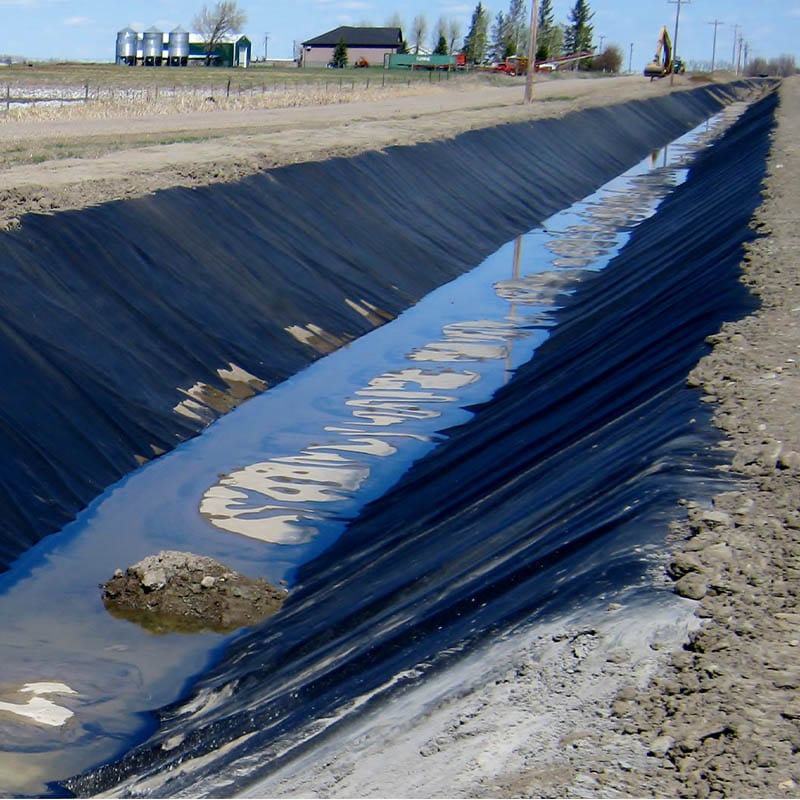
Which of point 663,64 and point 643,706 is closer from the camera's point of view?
point 643,706

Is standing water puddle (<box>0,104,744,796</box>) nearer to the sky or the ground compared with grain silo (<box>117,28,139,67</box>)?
nearer to the ground

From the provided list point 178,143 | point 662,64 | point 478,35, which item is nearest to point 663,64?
point 662,64

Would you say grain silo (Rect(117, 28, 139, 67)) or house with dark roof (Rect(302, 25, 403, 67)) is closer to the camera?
grain silo (Rect(117, 28, 139, 67))

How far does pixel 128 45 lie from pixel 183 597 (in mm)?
129349

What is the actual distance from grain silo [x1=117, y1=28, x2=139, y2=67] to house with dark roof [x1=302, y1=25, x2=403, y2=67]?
2091cm

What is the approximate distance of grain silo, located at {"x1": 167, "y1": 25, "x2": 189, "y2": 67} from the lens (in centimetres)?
12950

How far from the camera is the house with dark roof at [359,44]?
5576 inches

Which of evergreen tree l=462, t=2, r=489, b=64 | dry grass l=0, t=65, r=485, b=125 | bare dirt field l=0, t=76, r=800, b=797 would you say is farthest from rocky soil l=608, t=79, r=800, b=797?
evergreen tree l=462, t=2, r=489, b=64

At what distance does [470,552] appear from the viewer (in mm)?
7945

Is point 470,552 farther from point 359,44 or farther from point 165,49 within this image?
point 359,44

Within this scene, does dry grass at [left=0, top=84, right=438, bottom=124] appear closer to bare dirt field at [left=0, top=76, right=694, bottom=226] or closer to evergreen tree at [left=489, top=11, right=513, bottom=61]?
bare dirt field at [left=0, top=76, right=694, bottom=226]

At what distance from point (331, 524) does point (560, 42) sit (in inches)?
6619

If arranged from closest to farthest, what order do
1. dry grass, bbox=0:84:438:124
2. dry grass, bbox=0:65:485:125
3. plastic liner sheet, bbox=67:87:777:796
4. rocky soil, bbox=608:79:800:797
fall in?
rocky soil, bbox=608:79:800:797
plastic liner sheet, bbox=67:87:777:796
dry grass, bbox=0:84:438:124
dry grass, bbox=0:65:485:125

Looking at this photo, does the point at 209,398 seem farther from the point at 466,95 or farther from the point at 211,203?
the point at 466,95
